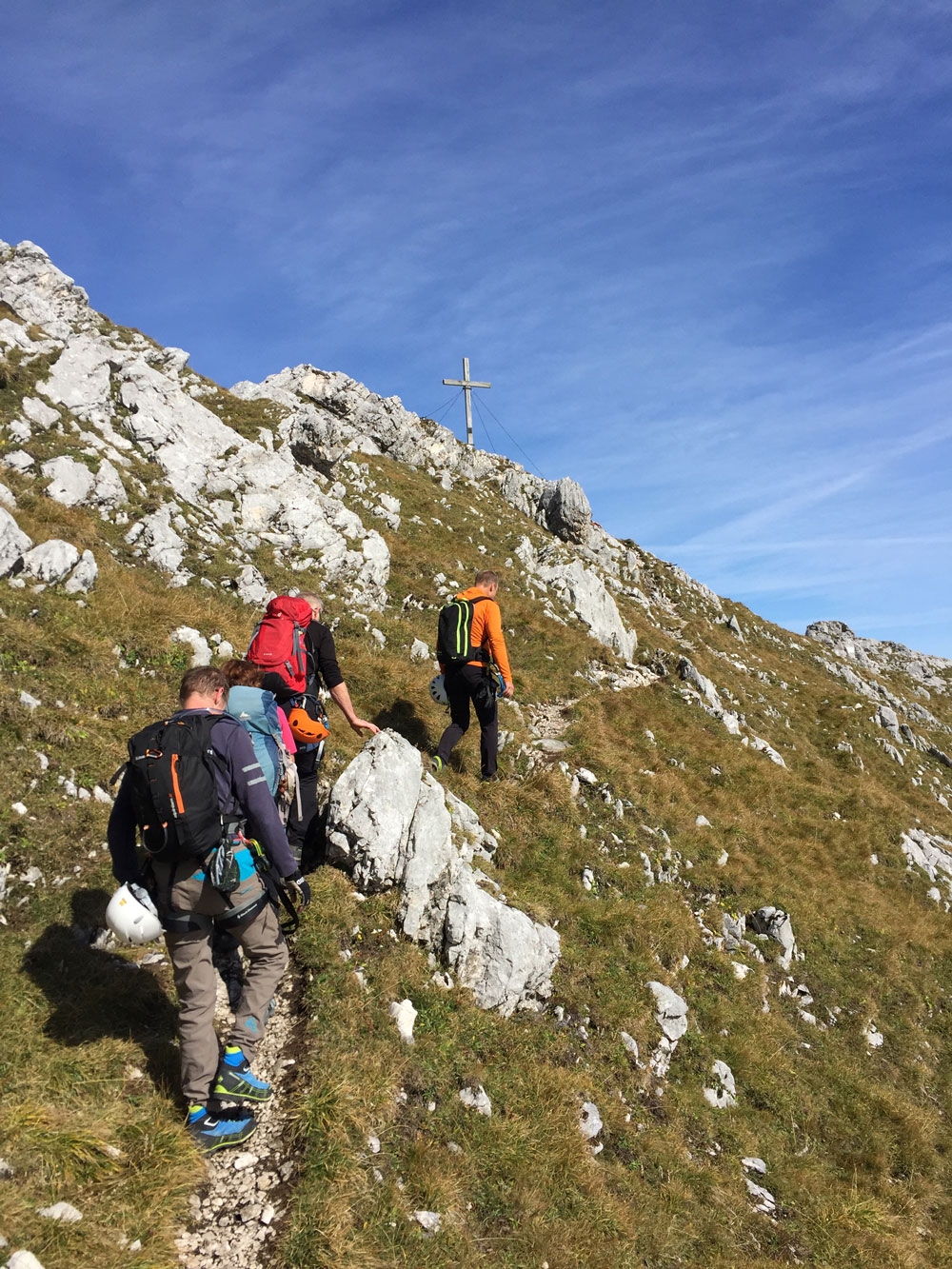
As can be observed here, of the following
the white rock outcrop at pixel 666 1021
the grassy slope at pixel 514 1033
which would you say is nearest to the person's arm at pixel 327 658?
the grassy slope at pixel 514 1033

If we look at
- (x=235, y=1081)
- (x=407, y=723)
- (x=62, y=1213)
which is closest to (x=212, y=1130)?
(x=235, y=1081)

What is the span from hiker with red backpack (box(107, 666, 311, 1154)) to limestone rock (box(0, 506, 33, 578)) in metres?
8.27

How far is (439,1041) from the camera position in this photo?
715 cm

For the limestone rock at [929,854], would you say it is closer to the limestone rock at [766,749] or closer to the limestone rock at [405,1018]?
the limestone rock at [766,749]

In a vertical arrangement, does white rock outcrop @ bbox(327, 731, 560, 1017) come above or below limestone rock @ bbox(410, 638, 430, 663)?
below

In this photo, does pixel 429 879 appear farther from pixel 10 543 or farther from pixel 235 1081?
pixel 10 543

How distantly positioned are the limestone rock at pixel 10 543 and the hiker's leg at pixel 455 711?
7.92 meters

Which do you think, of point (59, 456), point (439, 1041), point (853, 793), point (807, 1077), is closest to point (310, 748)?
point (439, 1041)

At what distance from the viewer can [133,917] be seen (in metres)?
4.84

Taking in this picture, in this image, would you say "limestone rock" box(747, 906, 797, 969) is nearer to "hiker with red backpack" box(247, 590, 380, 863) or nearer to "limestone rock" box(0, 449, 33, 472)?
"hiker with red backpack" box(247, 590, 380, 863)

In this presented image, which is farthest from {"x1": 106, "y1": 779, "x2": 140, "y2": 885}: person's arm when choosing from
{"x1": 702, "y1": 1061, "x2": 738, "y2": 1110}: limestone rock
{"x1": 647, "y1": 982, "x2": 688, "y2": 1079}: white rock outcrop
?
{"x1": 702, "y1": 1061, "x2": 738, "y2": 1110}: limestone rock

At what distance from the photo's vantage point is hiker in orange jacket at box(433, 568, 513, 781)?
36.6ft

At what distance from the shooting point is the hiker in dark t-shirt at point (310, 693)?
8.46 m

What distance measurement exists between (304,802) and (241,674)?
9.29 ft
